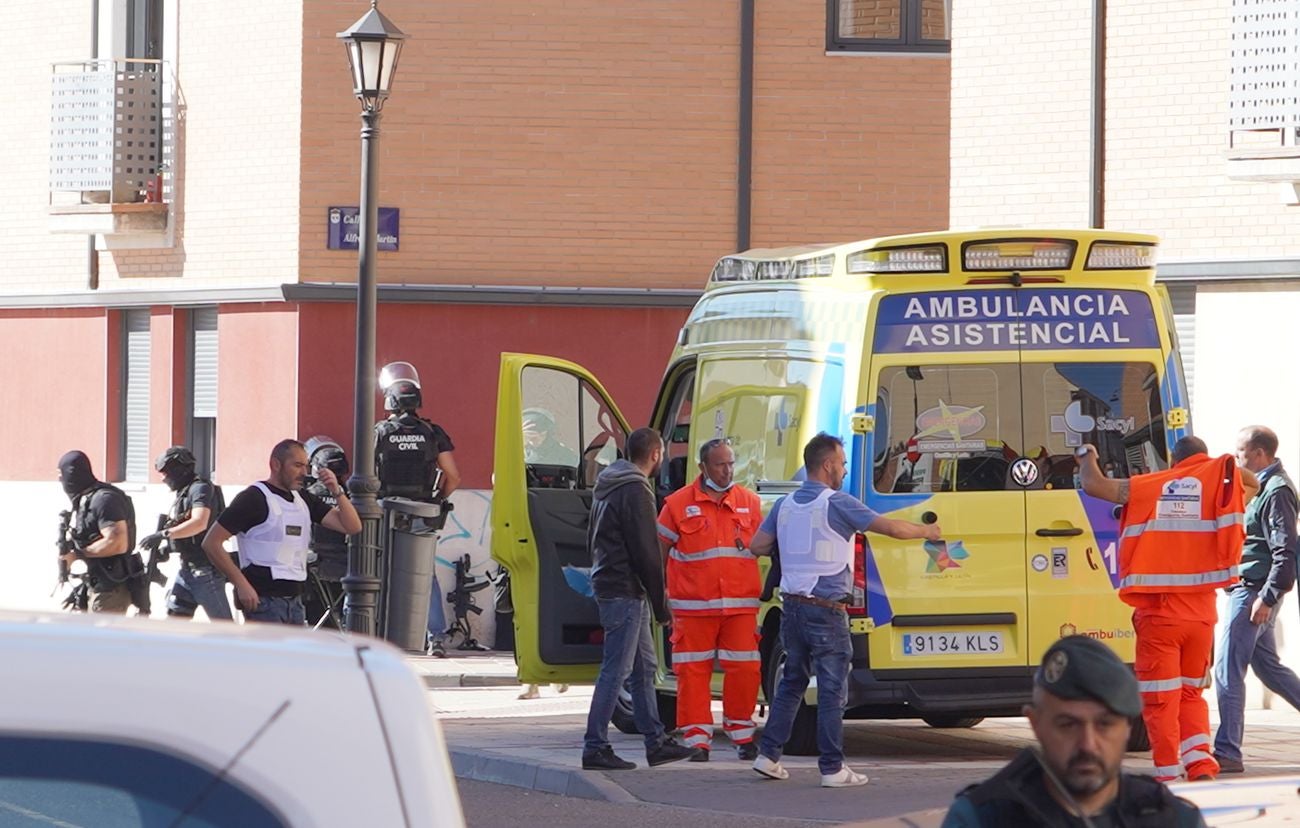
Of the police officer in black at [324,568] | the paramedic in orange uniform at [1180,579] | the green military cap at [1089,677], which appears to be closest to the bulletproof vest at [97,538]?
the police officer in black at [324,568]

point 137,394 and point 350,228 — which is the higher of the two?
point 350,228

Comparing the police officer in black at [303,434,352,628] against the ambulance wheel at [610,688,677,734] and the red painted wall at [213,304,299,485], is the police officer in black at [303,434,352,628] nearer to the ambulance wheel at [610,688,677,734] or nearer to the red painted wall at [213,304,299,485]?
the red painted wall at [213,304,299,485]

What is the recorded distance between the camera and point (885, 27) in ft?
62.0

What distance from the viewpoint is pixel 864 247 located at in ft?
34.9

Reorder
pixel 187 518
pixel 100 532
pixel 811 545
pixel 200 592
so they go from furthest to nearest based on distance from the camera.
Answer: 1. pixel 187 518
2. pixel 200 592
3. pixel 100 532
4. pixel 811 545

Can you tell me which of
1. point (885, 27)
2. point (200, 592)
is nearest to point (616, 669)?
point (200, 592)

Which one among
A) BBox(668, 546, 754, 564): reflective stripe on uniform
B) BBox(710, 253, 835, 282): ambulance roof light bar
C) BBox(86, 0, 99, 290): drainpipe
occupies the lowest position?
BBox(668, 546, 754, 564): reflective stripe on uniform

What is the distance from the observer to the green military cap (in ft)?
11.1

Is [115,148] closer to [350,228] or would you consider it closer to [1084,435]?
[350,228]

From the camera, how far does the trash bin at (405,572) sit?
1447 cm

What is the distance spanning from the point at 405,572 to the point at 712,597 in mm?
4212

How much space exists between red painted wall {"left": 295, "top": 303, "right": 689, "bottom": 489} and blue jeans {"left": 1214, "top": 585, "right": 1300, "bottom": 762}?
7.72 metres

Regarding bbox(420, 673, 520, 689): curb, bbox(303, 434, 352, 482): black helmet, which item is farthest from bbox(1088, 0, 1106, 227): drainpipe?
bbox(303, 434, 352, 482): black helmet

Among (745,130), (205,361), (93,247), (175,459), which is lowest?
(175,459)
